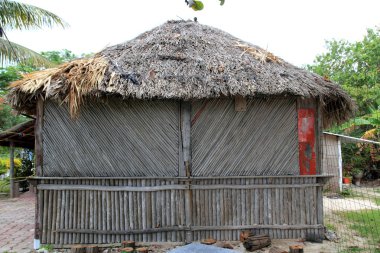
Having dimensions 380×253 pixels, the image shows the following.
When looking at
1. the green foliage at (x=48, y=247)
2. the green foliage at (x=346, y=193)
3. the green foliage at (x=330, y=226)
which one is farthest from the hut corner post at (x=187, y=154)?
the green foliage at (x=346, y=193)

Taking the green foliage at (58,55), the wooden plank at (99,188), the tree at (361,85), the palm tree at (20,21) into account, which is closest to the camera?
the wooden plank at (99,188)

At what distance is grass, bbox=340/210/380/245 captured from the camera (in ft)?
21.1

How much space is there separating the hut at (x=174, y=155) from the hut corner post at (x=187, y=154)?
2cm

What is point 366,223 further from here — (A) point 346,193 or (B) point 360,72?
(B) point 360,72

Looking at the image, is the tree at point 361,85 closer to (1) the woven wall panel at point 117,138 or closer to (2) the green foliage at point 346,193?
(2) the green foliage at point 346,193

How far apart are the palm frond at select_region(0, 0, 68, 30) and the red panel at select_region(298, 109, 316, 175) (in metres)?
7.74

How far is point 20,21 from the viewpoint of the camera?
30.8ft

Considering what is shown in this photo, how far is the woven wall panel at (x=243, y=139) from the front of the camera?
5.92 metres

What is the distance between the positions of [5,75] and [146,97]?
1465cm

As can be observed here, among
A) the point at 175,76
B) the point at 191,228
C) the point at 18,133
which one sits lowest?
the point at 191,228

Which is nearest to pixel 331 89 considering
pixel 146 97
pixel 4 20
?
pixel 146 97

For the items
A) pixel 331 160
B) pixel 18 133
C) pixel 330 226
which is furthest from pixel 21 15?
pixel 331 160

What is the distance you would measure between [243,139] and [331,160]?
9232 millimetres

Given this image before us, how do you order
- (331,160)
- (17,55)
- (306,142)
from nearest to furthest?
(306,142) < (17,55) < (331,160)
